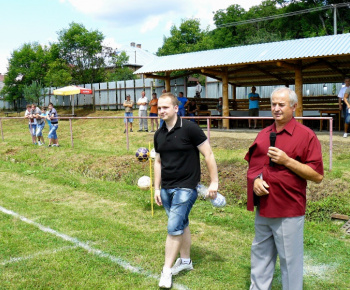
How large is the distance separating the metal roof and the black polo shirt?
11315 millimetres

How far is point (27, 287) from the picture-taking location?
417cm

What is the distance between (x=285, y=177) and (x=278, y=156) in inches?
9.6

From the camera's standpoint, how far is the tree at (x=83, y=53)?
3772cm

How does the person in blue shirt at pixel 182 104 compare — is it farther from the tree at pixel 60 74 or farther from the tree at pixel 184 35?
the tree at pixel 184 35

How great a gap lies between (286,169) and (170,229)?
1465 mm

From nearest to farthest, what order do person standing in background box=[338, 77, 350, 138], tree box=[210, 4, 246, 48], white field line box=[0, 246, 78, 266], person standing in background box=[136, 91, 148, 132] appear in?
white field line box=[0, 246, 78, 266]
person standing in background box=[338, 77, 350, 138]
person standing in background box=[136, 91, 148, 132]
tree box=[210, 4, 246, 48]

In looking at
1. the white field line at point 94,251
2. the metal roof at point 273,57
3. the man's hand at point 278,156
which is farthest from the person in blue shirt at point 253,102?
the man's hand at point 278,156

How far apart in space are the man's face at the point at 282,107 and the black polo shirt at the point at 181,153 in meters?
1.05

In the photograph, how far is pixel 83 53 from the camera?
3825 cm

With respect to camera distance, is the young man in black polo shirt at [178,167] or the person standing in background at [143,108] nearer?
the young man in black polo shirt at [178,167]

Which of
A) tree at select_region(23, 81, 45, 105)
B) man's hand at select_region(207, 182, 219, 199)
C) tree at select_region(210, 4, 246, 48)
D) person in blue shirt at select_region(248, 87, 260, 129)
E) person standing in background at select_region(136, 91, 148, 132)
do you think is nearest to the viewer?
man's hand at select_region(207, 182, 219, 199)

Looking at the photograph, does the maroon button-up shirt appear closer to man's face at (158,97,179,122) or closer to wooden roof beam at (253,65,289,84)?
man's face at (158,97,179,122)

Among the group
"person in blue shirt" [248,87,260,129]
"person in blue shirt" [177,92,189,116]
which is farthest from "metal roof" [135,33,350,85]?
Answer: "person in blue shirt" [177,92,189,116]

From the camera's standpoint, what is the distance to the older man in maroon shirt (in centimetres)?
317
